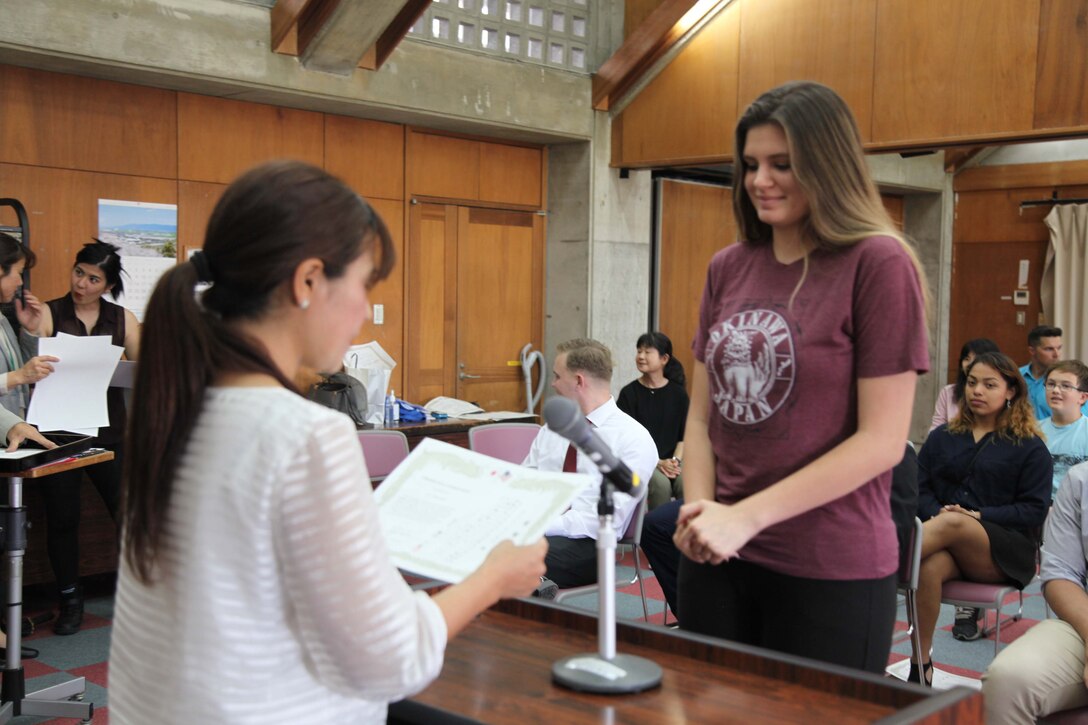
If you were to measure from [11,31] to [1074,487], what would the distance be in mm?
5063

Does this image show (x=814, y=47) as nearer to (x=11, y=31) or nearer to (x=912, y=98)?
(x=912, y=98)

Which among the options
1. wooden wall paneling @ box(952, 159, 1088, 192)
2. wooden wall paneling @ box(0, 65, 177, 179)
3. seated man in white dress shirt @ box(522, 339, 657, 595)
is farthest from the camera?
wooden wall paneling @ box(952, 159, 1088, 192)

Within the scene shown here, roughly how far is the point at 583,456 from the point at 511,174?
485cm

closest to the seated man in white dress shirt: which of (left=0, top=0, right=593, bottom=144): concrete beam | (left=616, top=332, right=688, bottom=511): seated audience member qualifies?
(left=616, top=332, right=688, bottom=511): seated audience member

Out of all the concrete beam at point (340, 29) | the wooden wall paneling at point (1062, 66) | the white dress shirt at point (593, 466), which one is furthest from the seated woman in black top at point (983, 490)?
the concrete beam at point (340, 29)

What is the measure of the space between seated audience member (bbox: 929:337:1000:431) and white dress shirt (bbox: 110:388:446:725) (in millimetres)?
3979

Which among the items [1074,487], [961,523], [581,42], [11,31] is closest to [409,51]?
[581,42]

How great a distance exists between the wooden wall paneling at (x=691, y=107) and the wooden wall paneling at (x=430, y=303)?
1.50 m

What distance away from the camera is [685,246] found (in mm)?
9164

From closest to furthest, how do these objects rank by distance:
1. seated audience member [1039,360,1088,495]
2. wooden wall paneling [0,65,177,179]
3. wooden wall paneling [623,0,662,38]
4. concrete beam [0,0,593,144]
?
1. seated audience member [1039,360,1088,495]
2. concrete beam [0,0,593,144]
3. wooden wall paneling [0,65,177,179]
4. wooden wall paneling [623,0,662,38]

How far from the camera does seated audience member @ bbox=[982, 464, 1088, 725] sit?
2.48 metres

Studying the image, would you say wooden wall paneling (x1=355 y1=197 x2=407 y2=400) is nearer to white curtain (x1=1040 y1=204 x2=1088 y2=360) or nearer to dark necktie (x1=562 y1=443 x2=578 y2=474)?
dark necktie (x1=562 y1=443 x2=578 y2=474)

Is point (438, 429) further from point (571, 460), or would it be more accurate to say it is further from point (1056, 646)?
point (1056, 646)

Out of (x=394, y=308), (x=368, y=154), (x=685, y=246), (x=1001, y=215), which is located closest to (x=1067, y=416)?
(x=685, y=246)
